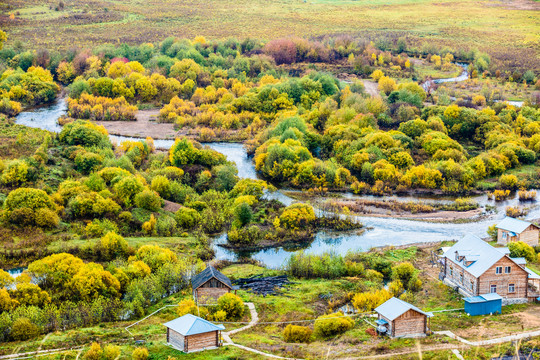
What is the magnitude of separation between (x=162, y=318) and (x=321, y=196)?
3799 cm

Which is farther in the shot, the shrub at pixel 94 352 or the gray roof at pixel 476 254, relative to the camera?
the gray roof at pixel 476 254

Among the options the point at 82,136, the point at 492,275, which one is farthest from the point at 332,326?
the point at 82,136

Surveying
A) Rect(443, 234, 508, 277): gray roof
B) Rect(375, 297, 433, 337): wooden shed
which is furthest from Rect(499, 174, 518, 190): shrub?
Rect(375, 297, 433, 337): wooden shed

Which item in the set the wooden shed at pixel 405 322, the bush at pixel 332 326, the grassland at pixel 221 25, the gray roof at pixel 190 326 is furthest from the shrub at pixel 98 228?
the grassland at pixel 221 25

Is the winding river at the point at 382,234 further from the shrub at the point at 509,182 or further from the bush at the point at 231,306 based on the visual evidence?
the bush at the point at 231,306

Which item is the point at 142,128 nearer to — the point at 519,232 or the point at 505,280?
the point at 519,232

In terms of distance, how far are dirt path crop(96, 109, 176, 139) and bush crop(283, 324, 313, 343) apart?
65.4 m

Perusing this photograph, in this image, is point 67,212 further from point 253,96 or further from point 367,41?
point 367,41

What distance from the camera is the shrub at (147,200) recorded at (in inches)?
3002

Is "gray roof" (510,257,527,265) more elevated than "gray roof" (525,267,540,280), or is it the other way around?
"gray roof" (510,257,527,265)

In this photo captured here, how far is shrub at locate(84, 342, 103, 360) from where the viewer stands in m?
42.6

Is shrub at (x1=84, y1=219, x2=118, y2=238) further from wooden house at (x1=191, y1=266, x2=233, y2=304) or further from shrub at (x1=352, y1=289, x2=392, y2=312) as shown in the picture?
shrub at (x1=352, y1=289, x2=392, y2=312)

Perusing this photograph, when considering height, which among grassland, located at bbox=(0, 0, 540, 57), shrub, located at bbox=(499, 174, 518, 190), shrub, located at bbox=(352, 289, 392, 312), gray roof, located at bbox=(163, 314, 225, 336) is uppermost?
grassland, located at bbox=(0, 0, 540, 57)

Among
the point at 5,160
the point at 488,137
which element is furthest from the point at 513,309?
the point at 5,160
